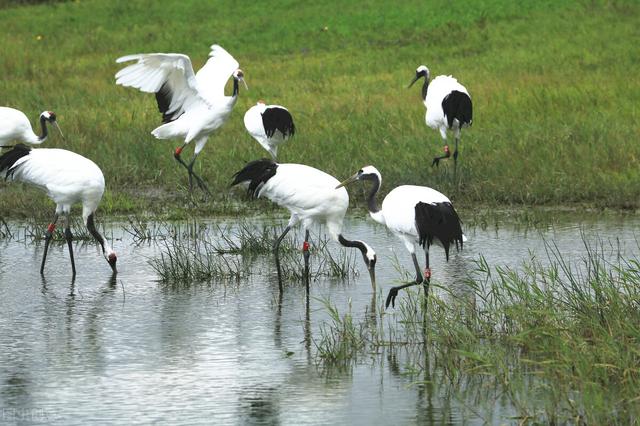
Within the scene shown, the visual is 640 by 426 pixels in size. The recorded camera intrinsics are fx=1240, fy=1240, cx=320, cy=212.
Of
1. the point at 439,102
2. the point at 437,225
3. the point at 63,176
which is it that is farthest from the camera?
the point at 439,102

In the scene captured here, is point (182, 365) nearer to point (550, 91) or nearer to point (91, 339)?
point (91, 339)

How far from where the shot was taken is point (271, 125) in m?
12.3

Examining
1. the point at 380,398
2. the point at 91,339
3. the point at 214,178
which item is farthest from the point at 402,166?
the point at 380,398

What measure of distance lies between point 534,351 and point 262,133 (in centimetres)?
690

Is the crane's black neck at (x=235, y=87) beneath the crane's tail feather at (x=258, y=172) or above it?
above

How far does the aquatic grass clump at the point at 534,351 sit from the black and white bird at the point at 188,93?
17.1ft

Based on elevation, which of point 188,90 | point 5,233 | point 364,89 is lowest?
point 5,233

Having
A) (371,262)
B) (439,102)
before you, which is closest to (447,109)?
(439,102)

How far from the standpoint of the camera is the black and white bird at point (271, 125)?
12.2m

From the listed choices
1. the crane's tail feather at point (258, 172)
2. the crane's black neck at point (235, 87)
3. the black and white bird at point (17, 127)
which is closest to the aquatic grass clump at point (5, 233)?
the black and white bird at point (17, 127)

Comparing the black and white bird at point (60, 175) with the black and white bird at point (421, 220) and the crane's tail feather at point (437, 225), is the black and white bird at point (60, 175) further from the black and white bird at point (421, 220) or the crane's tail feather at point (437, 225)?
the crane's tail feather at point (437, 225)

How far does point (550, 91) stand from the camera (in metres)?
14.6

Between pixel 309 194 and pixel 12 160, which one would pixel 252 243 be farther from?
pixel 12 160

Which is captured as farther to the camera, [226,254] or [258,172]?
[226,254]
